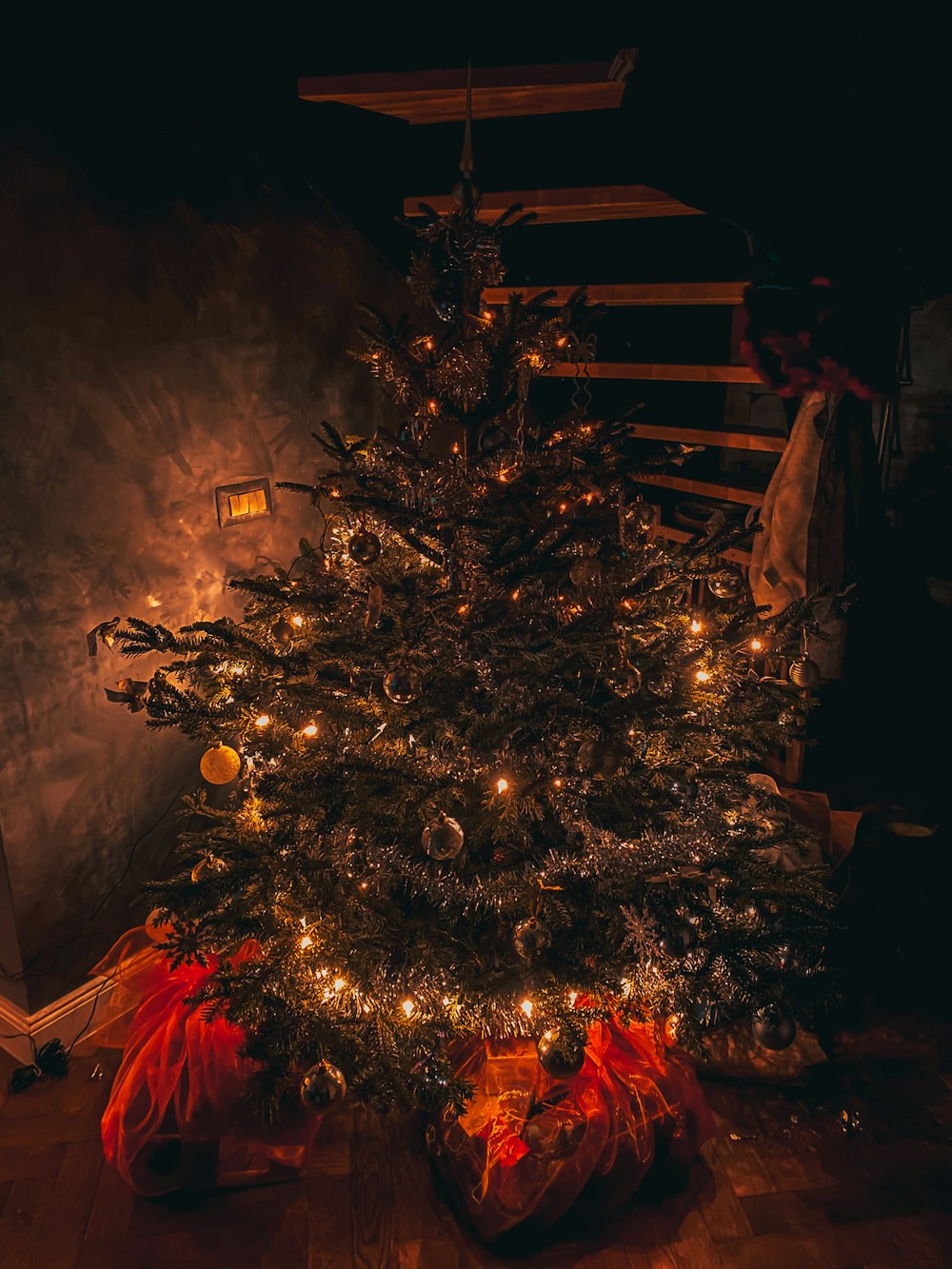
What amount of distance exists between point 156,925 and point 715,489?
7.54 feet

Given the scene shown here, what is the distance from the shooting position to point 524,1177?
1.70 metres

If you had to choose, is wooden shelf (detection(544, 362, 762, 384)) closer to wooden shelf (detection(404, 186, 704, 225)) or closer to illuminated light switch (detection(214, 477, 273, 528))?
wooden shelf (detection(404, 186, 704, 225))

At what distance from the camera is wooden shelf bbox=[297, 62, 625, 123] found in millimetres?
1602

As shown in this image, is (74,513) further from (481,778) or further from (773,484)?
(773,484)

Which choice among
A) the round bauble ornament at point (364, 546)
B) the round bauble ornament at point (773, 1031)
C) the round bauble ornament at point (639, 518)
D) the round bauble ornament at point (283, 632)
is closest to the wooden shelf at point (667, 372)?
the round bauble ornament at point (639, 518)

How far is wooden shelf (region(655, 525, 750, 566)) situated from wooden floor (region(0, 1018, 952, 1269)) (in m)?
1.72

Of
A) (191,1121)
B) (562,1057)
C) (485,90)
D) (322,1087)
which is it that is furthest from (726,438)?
(191,1121)

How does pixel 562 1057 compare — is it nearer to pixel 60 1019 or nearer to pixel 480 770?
pixel 480 770

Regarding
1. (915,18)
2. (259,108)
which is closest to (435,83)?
(259,108)

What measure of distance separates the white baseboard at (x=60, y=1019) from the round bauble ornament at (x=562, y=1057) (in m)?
1.23

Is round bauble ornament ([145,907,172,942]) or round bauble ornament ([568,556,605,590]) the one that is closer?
round bauble ornament ([568,556,605,590])

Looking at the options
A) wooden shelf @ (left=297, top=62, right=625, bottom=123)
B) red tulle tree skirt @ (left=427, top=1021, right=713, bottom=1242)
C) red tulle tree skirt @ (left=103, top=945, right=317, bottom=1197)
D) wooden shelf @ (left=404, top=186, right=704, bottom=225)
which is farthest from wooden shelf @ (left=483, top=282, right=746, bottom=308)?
red tulle tree skirt @ (left=103, top=945, right=317, bottom=1197)

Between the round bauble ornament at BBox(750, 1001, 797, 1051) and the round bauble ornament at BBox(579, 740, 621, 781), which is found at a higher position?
the round bauble ornament at BBox(579, 740, 621, 781)

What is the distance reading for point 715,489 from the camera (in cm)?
296
